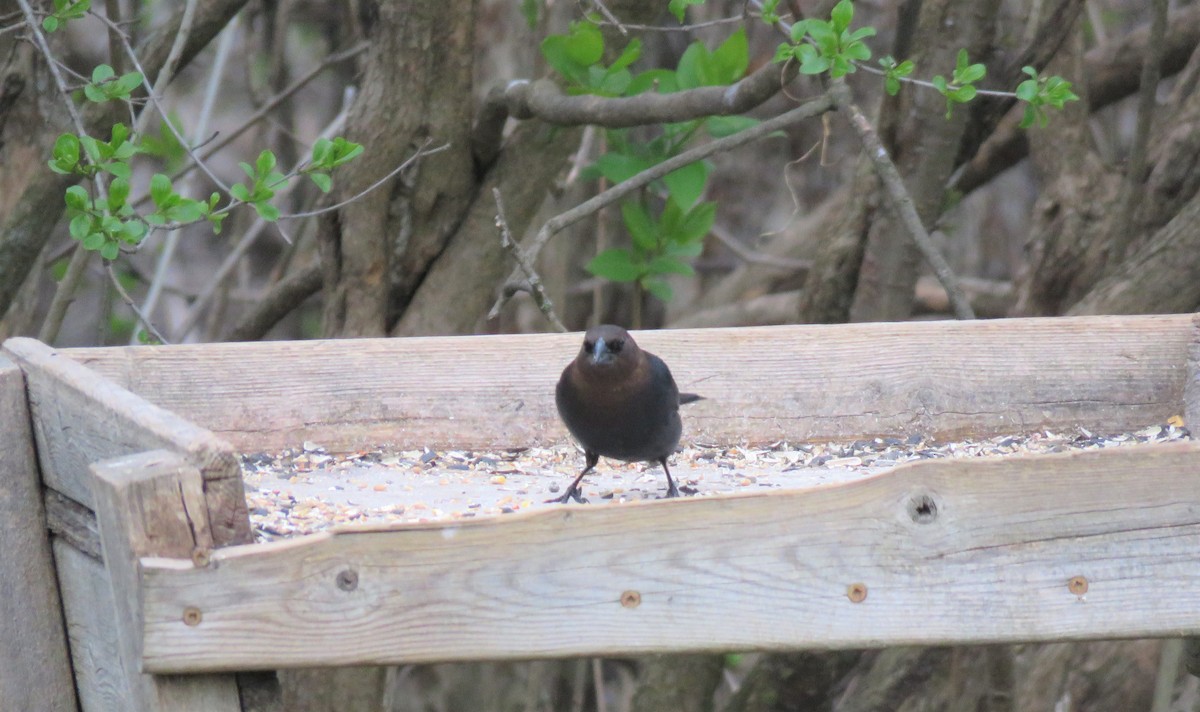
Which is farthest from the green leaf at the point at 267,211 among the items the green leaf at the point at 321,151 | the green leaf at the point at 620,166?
the green leaf at the point at 620,166

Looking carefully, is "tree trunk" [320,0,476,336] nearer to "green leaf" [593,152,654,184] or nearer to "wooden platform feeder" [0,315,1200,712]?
"green leaf" [593,152,654,184]

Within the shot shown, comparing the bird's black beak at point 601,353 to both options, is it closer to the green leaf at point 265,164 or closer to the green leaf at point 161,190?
the green leaf at point 265,164

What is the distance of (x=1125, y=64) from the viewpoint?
193 inches

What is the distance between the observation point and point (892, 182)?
3.25 metres

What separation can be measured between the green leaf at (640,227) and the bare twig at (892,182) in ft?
2.56

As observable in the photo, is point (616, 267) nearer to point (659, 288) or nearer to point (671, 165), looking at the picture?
point (659, 288)

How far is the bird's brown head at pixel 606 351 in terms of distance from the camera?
263cm

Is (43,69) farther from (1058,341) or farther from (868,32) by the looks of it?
(1058,341)

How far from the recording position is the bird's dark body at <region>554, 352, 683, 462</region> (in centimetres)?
256

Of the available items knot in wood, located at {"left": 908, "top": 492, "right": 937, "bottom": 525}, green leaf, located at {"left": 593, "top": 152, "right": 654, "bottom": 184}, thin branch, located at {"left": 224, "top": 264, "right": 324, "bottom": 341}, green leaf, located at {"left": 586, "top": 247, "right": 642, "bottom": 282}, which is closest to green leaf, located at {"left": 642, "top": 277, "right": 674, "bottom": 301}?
green leaf, located at {"left": 586, "top": 247, "right": 642, "bottom": 282}

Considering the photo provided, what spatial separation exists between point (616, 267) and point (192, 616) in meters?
2.27

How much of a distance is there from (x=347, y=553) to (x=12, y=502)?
78cm

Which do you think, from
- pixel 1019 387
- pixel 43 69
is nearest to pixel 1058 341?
pixel 1019 387

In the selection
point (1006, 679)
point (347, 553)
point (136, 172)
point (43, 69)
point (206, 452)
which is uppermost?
point (43, 69)
